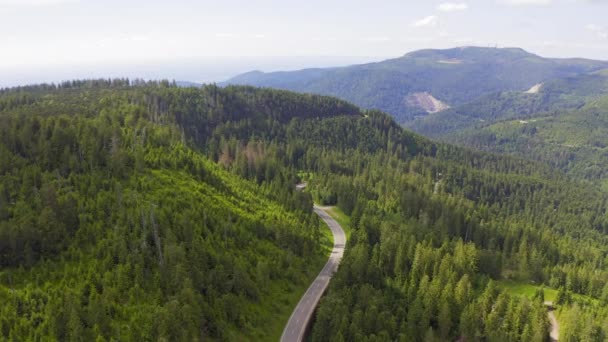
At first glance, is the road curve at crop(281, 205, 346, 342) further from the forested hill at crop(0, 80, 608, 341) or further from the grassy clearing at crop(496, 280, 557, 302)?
the grassy clearing at crop(496, 280, 557, 302)

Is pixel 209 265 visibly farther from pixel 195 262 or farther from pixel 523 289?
pixel 523 289

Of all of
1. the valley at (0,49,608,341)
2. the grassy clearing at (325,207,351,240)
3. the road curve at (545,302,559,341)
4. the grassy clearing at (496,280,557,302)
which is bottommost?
the grassy clearing at (496,280,557,302)

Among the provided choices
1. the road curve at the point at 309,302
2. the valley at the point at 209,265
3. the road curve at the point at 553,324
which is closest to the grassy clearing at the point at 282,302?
the valley at the point at 209,265

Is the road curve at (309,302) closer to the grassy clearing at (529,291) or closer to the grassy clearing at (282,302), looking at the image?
the grassy clearing at (282,302)

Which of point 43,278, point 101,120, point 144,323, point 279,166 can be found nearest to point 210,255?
point 144,323

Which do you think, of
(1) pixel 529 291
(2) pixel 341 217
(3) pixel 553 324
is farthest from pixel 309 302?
(2) pixel 341 217

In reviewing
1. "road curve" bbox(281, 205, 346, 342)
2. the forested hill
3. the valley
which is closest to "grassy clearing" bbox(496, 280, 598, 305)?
the valley

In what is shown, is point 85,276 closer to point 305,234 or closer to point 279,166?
point 305,234

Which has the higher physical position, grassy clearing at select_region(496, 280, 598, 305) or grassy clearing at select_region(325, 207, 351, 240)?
grassy clearing at select_region(325, 207, 351, 240)
